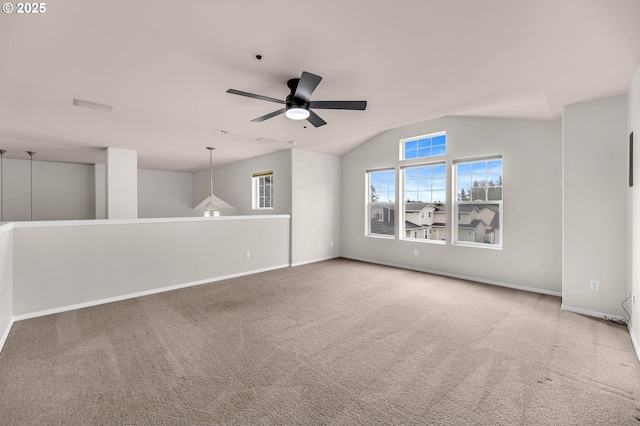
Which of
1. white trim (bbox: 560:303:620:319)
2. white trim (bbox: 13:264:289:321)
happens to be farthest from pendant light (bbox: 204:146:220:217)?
white trim (bbox: 560:303:620:319)

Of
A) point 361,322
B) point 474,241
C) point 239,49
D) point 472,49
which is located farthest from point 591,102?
point 239,49

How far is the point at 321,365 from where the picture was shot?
2309 mm

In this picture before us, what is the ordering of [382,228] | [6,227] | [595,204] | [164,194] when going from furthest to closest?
1. [164,194]
2. [382,228]
3. [595,204]
4. [6,227]

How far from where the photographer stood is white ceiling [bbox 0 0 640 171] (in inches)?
69.6

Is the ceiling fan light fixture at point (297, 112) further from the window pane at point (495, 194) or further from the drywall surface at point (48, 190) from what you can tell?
the drywall surface at point (48, 190)

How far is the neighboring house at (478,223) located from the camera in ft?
15.5

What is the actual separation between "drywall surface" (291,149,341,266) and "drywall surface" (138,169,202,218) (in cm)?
495

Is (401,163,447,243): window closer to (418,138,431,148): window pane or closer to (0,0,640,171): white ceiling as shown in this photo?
(418,138,431,148): window pane

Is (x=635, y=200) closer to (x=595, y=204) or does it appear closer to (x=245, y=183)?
(x=595, y=204)

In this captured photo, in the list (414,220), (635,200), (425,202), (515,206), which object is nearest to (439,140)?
(425,202)

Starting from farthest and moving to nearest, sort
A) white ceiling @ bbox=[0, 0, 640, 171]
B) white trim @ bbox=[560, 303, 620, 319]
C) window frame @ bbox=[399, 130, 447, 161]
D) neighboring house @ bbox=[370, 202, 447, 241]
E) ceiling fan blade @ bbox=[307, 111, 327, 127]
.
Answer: neighboring house @ bbox=[370, 202, 447, 241] < window frame @ bbox=[399, 130, 447, 161] < white trim @ bbox=[560, 303, 620, 319] < ceiling fan blade @ bbox=[307, 111, 327, 127] < white ceiling @ bbox=[0, 0, 640, 171]

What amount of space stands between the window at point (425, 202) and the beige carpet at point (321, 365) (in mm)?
1906

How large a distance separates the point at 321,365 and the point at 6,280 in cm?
345

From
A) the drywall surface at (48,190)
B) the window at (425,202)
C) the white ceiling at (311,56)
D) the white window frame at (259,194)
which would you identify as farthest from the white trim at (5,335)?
the window at (425,202)
